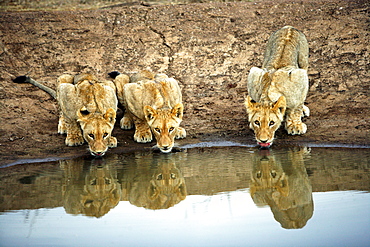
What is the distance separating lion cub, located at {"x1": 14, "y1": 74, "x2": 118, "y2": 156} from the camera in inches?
291

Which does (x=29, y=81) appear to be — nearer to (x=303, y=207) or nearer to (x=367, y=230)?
(x=303, y=207)

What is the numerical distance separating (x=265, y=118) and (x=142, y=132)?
1.95 m

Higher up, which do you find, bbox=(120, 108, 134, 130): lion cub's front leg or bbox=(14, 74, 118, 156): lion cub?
→ bbox=(14, 74, 118, 156): lion cub

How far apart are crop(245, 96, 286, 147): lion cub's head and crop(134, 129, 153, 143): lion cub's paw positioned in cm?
161

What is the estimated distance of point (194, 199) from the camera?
5672 mm

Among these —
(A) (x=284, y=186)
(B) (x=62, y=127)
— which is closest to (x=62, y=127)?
(B) (x=62, y=127)

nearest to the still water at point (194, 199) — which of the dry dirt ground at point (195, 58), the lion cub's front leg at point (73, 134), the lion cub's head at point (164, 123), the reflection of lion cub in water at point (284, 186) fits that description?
the reflection of lion cub in water at point (284, 186)

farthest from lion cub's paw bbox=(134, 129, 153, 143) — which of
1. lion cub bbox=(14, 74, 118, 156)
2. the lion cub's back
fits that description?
lion cub bbox=(14, 74, 118, 156)

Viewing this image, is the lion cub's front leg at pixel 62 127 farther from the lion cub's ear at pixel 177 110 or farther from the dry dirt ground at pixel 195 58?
the lion cub's ear at pixel 177 110

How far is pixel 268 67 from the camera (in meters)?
8.51

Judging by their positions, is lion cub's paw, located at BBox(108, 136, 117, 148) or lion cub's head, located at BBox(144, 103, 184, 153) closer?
lion cub's head, located at BBox(144, 103, 184, 153)

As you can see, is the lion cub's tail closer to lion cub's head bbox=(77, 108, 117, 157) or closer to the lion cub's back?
the lion cub's back

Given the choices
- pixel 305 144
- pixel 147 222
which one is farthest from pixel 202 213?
pixel 305 144

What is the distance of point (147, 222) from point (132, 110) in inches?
141
